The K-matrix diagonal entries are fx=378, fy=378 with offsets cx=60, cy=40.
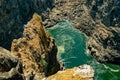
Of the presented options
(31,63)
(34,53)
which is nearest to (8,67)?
(31,63)

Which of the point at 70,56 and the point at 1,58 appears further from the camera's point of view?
the point at 70,56

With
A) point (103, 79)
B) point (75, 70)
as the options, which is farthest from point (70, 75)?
point (103, 79)

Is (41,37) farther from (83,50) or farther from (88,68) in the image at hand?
(83,50)

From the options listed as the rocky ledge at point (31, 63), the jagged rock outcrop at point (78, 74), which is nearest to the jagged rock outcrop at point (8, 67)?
the rocky ledge at point (31, 63)

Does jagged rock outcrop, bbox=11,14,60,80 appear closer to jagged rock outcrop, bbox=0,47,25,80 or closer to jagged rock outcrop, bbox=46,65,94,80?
jagged rock outcrop, bbox=0,47,25,80

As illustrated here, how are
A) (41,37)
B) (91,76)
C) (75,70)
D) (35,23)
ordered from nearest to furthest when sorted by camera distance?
(91,76)
(75,70)
(41,37)
(35,23)

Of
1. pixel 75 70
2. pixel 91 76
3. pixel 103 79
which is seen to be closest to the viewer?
pixel 91 76

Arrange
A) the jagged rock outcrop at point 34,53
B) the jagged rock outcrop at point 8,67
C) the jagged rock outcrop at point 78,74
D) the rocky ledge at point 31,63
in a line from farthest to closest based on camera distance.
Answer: the jagged rock outcrop at point 34,53 → the rocky ledge at point 31,63 → the jagged rock outcrop at point 8,67 → the jagged rock outcrop at point 78,74

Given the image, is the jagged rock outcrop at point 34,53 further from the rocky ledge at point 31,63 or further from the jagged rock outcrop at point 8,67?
the jagged rock outcrop at point 8,67
